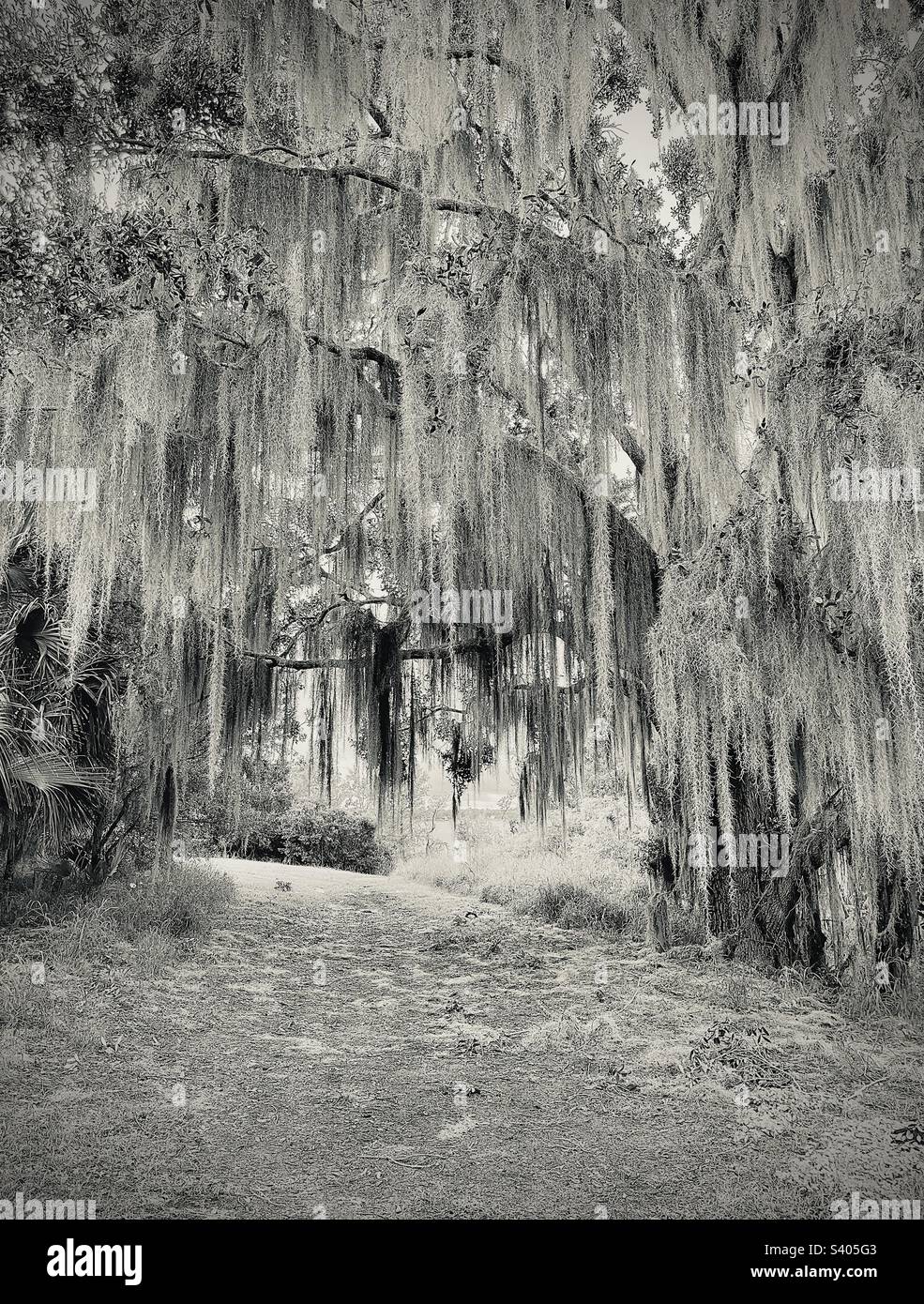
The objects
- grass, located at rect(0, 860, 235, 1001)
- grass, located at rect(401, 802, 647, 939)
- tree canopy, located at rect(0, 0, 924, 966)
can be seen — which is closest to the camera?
tree canopy, located at rect(0, 0, 924, 966)

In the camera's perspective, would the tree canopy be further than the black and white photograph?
Yes

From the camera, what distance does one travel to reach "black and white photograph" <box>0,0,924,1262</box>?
3.19m

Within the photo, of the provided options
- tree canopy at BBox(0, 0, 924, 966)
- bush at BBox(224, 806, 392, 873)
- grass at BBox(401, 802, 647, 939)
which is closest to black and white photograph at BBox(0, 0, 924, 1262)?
tree canopy at BBox(0, 0, 924, 966)

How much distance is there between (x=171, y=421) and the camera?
3.43 metres

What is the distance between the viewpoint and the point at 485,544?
149 inches

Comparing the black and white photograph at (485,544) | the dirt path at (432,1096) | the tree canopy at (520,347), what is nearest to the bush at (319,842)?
the dirt path at (432,1096)

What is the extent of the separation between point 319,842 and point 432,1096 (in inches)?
287

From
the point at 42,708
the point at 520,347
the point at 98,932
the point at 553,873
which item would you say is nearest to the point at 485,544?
the point at 520,347

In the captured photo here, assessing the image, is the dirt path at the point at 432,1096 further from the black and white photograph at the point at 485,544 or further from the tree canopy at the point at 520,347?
the tree canopy at the point at 520,347

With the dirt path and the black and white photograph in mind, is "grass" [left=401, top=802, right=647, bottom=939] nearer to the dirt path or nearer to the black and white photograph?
the dirt path

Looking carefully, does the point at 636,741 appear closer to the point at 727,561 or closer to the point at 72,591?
the point at 727,561

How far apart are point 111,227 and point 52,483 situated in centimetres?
136

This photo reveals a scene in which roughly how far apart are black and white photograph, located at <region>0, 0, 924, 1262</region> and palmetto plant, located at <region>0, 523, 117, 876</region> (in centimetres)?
4

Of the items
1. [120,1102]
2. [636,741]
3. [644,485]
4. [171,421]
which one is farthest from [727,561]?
[120,1102]
